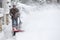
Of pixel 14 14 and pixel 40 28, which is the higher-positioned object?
pixel 14 14

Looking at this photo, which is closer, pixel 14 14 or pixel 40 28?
pixel 14 14

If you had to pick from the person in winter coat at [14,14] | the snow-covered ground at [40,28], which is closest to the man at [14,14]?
the person in winter coat at [14,14]

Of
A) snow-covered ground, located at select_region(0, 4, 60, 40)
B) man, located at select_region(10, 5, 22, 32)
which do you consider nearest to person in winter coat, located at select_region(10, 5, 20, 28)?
man, located at select_region(10, 5, 22, 32)

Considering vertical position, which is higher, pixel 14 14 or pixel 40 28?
pixel 14 14

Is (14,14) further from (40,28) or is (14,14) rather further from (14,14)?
(40,28)

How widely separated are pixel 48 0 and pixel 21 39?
29.4 meters

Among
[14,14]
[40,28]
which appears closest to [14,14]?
[14,14]

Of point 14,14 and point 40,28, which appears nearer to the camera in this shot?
point 14,14

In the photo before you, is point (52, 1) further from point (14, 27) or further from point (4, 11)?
point (14, 27)

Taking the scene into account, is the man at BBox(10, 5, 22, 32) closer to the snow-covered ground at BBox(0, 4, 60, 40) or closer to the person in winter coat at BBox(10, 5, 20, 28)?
the person in winter coat at BBox(10, 5, 20, 28)

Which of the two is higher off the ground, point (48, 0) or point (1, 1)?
point (1, 1)

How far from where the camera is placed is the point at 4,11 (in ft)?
51.8

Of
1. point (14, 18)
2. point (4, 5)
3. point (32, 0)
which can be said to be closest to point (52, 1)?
point (32, 0)

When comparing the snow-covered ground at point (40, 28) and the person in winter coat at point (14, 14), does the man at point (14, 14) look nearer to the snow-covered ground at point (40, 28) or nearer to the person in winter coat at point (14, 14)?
the person in winter coat at point (14, 14)
